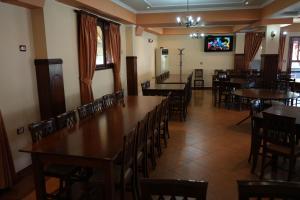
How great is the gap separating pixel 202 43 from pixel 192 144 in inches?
306

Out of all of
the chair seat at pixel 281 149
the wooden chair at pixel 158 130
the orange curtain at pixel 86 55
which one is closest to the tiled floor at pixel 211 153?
the wooden chair at pixel 158 130

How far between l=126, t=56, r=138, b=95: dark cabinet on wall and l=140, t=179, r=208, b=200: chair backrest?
19.7 feet

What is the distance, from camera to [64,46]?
13.6 feet

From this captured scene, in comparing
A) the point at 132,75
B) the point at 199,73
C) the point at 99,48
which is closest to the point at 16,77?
the point at 99,48

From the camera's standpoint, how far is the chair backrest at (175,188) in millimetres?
1301

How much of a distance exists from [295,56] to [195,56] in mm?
4532

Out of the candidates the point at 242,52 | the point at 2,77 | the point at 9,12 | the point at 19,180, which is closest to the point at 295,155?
the point at 19,180

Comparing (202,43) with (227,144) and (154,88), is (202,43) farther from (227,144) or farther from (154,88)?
(227,144)

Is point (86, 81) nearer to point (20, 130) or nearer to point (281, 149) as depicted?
point (20, 130)

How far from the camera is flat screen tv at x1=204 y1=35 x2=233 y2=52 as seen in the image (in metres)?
10.8

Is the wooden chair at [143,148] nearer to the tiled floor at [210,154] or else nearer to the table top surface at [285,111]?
the tiled floor at [210,154]

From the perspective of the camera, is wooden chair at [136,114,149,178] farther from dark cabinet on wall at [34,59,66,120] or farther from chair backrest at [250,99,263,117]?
chair backrest at [250,99,263,117]

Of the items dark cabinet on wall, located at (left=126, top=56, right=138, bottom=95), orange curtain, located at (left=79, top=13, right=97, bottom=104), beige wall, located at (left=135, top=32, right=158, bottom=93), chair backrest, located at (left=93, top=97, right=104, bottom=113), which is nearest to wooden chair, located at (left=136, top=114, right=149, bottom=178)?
chair backrest, located at (left=93, top=97, right=104, bottom=113)

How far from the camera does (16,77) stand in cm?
325
